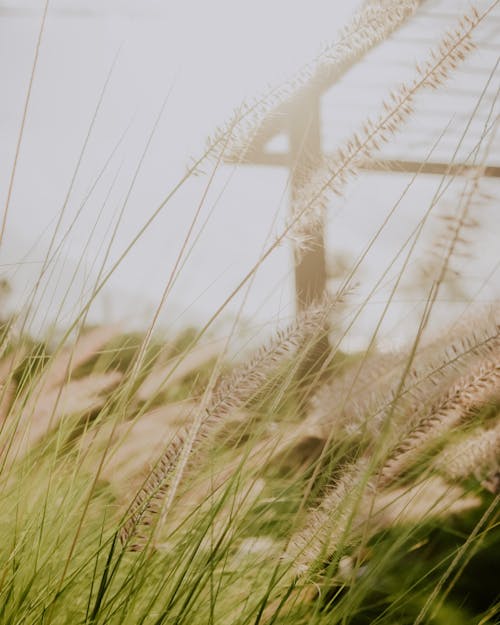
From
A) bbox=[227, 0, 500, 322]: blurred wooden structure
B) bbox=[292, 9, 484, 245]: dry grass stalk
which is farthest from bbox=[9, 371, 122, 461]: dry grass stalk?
bbox=[227, 0, 500, 322]: blurred wooden structure

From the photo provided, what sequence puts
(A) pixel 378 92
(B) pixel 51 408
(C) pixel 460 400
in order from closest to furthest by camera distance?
(C) pixel 460 400, (B) pixel 51 408, (A) pixel 378 92

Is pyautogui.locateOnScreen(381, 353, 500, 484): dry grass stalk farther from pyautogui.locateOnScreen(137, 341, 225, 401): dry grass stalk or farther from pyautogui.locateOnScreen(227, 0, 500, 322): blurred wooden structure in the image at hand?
pyautogui.locateOnScreen(227, 0, 500, 322): blurred wooden structure

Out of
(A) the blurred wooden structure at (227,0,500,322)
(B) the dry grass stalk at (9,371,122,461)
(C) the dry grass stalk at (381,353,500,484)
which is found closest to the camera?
(C) the dry grass stalk at (381,353,500,484)

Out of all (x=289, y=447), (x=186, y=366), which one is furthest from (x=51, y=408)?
(x=289, y=447)

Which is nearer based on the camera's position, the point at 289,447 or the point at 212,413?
the point at 212,413

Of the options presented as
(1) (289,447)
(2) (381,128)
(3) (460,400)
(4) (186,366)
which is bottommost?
(1) (289,447)

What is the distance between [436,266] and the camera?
477 millimetres

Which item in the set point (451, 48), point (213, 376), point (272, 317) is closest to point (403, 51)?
point (272, 317)

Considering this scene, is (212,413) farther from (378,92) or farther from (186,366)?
(378,92)

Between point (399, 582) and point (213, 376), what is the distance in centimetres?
53

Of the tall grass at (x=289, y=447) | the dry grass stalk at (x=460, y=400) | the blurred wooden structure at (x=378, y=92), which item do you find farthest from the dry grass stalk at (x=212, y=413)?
the blurred wooden structure at (x=378, y=92)

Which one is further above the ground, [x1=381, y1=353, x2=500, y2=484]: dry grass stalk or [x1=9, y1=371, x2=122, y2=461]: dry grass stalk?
[x1=381, y1=353, x2=500, y2=484]: dry grass stalk

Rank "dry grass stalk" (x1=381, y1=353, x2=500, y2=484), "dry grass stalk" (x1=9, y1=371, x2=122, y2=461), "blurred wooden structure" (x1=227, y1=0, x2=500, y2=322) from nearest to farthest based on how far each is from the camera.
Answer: "dry grass stalk" (x1=381, y1=353, x2=500, y2=484), "dry grass stalk" (x1=9, y1=371, x2=122, y2=461), "blurred wooden structure" (x1=227, y1=0, x2=500, y2=322)

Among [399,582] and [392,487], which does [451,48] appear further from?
[399,582]
